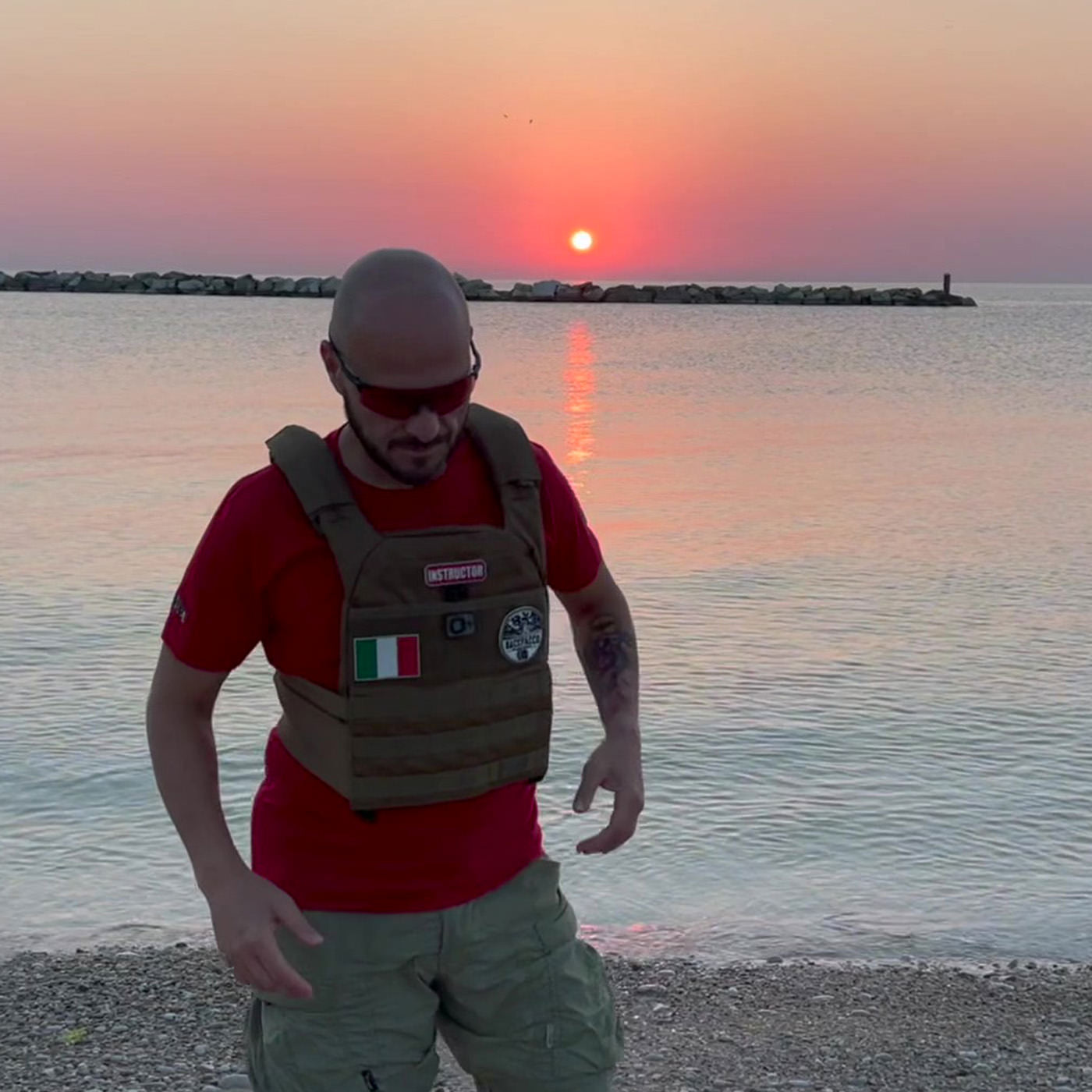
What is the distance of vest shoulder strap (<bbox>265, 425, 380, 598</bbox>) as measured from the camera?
2.48 meters

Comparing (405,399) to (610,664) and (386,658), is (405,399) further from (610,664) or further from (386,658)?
(610,664)

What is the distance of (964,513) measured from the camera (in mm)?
17922

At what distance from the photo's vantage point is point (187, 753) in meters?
2.54

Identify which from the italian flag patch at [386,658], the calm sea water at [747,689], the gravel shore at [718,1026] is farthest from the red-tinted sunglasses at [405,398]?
the calm sea water at [747,689]

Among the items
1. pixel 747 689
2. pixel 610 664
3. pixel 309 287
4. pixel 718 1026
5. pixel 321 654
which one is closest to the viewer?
pixel 321 654

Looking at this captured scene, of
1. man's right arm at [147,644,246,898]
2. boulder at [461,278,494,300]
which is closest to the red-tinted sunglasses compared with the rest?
man's right arm at [147,644,246,898]

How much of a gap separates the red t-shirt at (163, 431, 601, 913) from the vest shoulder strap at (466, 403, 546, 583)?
3cm

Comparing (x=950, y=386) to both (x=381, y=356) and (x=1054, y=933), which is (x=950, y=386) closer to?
(x=1054, y=933)

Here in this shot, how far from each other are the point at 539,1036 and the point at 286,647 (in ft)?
2.55

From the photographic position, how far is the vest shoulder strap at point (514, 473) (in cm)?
264

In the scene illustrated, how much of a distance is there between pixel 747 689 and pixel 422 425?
7076mm

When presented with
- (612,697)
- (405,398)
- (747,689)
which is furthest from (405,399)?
(747,689)

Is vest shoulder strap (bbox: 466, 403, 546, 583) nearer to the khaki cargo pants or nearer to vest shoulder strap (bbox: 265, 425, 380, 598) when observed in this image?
vest shoulder strap (bbox: 265, 425, 380, 598)

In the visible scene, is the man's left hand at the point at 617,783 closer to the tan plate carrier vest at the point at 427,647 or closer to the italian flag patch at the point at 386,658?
the tan plate carrier vest at the point at 427,647
